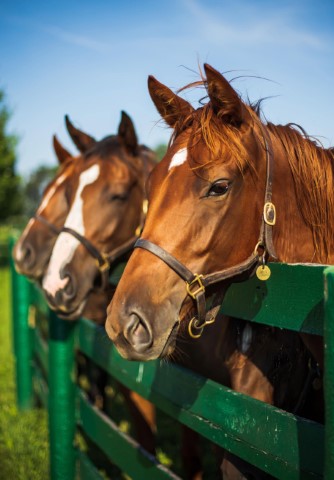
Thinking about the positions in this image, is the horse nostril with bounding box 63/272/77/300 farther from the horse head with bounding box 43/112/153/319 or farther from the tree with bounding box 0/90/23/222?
the tree with bounding box 0/90/23/222

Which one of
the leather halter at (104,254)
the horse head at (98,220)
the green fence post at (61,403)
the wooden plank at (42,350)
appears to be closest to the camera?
the green fence post at (61,403)

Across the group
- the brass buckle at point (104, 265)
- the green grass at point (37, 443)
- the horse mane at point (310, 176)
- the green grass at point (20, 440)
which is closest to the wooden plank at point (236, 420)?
the horse mane at point (310, 176)

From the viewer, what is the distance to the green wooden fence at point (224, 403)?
1260 millimetres

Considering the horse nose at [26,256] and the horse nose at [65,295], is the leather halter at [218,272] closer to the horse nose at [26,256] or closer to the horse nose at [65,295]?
the horse nose at [65,295]

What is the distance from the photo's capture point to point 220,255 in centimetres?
177

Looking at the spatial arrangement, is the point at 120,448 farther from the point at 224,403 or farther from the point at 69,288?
the point at 69,288

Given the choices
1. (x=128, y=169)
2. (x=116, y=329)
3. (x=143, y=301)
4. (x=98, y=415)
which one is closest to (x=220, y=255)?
(x=143, y=301)

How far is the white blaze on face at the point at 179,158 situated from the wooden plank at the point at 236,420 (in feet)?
2.77

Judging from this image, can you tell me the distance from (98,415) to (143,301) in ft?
4.31

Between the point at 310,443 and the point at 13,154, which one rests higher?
the point at 13,154

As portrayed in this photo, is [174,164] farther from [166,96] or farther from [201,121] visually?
[166,96]

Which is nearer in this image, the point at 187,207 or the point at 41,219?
the point at 187,207

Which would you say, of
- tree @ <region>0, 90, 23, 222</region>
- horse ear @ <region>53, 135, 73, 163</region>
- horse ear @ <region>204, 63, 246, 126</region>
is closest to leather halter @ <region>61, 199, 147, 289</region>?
horse ear @ <region>204, 63, 246, 126</region>

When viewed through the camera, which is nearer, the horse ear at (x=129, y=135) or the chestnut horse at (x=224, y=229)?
the chestnut horse at (x=224, y=229)
